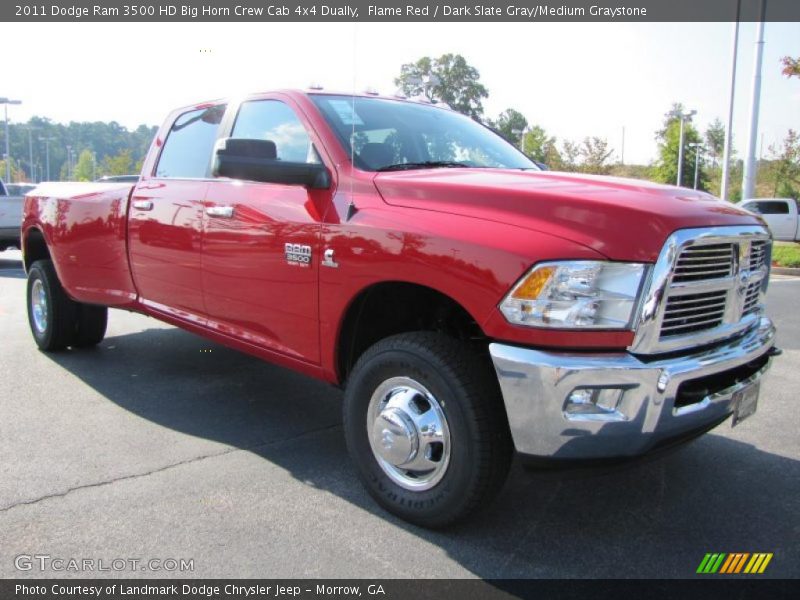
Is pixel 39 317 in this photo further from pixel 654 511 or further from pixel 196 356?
pixel 654 511

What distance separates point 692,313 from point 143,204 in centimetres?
349

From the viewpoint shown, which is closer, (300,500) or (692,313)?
(692,313)

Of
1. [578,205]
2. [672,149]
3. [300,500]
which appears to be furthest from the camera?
[672,149]

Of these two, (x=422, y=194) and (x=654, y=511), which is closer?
(x=422, y=194)

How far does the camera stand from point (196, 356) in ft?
19.1

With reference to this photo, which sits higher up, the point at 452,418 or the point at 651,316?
the point at 651,316

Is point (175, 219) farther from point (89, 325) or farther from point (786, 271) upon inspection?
point (786, 271)

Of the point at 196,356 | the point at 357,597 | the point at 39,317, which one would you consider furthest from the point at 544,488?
the point at 39,317

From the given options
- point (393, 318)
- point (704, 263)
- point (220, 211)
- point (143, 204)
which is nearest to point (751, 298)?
A: point (704, 263)

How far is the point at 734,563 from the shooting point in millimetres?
2656

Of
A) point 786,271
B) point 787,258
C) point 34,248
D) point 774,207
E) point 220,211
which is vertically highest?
point 220,211

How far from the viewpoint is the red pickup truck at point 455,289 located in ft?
7.83

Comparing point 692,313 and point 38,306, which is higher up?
point 692,313

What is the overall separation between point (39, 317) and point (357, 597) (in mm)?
4810
